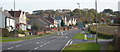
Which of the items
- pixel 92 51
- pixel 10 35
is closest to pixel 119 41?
pixel 92 51

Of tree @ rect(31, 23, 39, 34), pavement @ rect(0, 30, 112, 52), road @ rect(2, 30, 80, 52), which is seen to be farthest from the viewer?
tree @ rect(31, 23, 39, 34)

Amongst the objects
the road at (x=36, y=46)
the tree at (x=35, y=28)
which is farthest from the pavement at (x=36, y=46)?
the tree at (x=35, y=28)

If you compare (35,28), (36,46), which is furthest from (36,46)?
(35,28)

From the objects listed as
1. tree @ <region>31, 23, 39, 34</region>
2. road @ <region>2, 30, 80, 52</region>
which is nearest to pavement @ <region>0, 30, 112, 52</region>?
road @ <region>2, 30, 80, 52</region>

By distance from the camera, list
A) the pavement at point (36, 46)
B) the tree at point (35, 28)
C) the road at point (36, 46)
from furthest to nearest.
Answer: the tree at point (35, 28) → the road at point (36, 46) → the pavement at point (36, 46)

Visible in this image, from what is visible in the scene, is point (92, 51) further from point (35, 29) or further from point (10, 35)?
point (35, 29)

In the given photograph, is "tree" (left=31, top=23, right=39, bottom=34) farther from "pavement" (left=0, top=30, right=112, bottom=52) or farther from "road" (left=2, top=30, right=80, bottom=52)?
"road" (left=2, top=30, right=80, bottom=52)

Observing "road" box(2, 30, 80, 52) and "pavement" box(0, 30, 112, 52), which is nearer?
"pavement" box(0, 30, 112, 52)

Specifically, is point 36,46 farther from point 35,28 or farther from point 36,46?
point 35,28

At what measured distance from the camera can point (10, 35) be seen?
2422 inches

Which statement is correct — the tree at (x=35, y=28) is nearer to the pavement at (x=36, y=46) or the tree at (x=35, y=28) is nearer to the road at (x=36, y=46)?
the pavement at (x=36, y=46)

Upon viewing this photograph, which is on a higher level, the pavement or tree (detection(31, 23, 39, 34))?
tree (detection(31, 23, 39, 34))

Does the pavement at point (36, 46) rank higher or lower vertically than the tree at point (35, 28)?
lower

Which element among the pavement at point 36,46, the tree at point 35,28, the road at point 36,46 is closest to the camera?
the pavement at point 36,46
